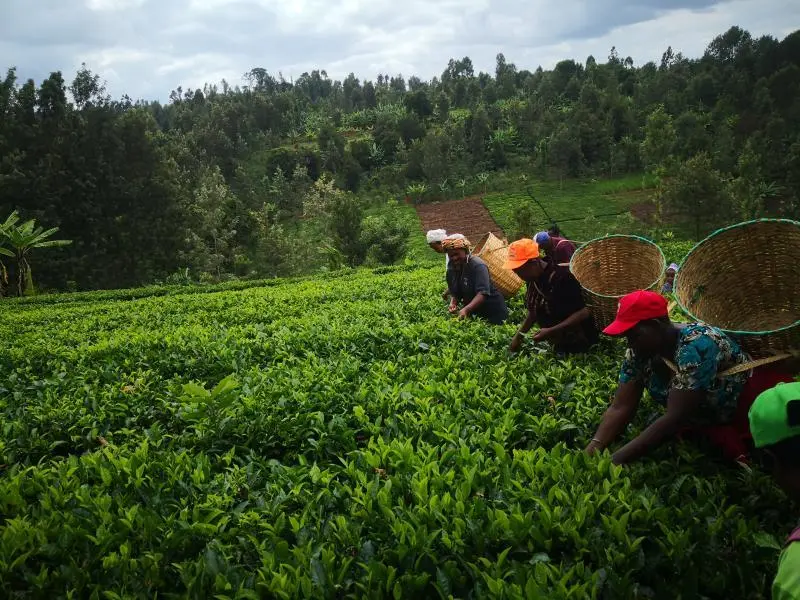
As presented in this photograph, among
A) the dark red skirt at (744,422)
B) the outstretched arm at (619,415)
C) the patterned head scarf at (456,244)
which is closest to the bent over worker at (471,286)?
the patterned head scarf at (456,244)

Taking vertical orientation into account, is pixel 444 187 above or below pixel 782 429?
above

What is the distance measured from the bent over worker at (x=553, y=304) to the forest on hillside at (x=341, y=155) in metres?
19.6

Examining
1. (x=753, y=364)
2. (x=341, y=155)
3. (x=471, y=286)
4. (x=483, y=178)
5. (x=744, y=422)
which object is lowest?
(x=744, y=422)

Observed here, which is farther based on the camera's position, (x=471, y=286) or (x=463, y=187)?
(x=463, y=187)

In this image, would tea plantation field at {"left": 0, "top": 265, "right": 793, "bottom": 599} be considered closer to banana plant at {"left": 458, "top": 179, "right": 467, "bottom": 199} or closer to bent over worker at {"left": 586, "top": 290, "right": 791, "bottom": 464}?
bent over worker at {"left": 586, "top": 290, "right": 791, "bottom": 464}

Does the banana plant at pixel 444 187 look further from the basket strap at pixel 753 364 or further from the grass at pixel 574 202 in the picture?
the basket strap at pixel 753 364

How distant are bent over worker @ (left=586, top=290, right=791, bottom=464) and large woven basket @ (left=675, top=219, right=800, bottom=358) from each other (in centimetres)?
63

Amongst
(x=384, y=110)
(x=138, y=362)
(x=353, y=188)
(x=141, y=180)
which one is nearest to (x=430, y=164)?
(x=353, y=188)

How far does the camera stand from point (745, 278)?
3.49 m

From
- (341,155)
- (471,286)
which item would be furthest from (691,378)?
(341,155)

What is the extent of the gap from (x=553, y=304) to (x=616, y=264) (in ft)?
2.14

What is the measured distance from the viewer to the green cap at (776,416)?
1529 mm

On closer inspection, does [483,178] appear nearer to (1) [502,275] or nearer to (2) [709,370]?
(1) [502,275]

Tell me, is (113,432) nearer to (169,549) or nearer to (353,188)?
(169,549)
